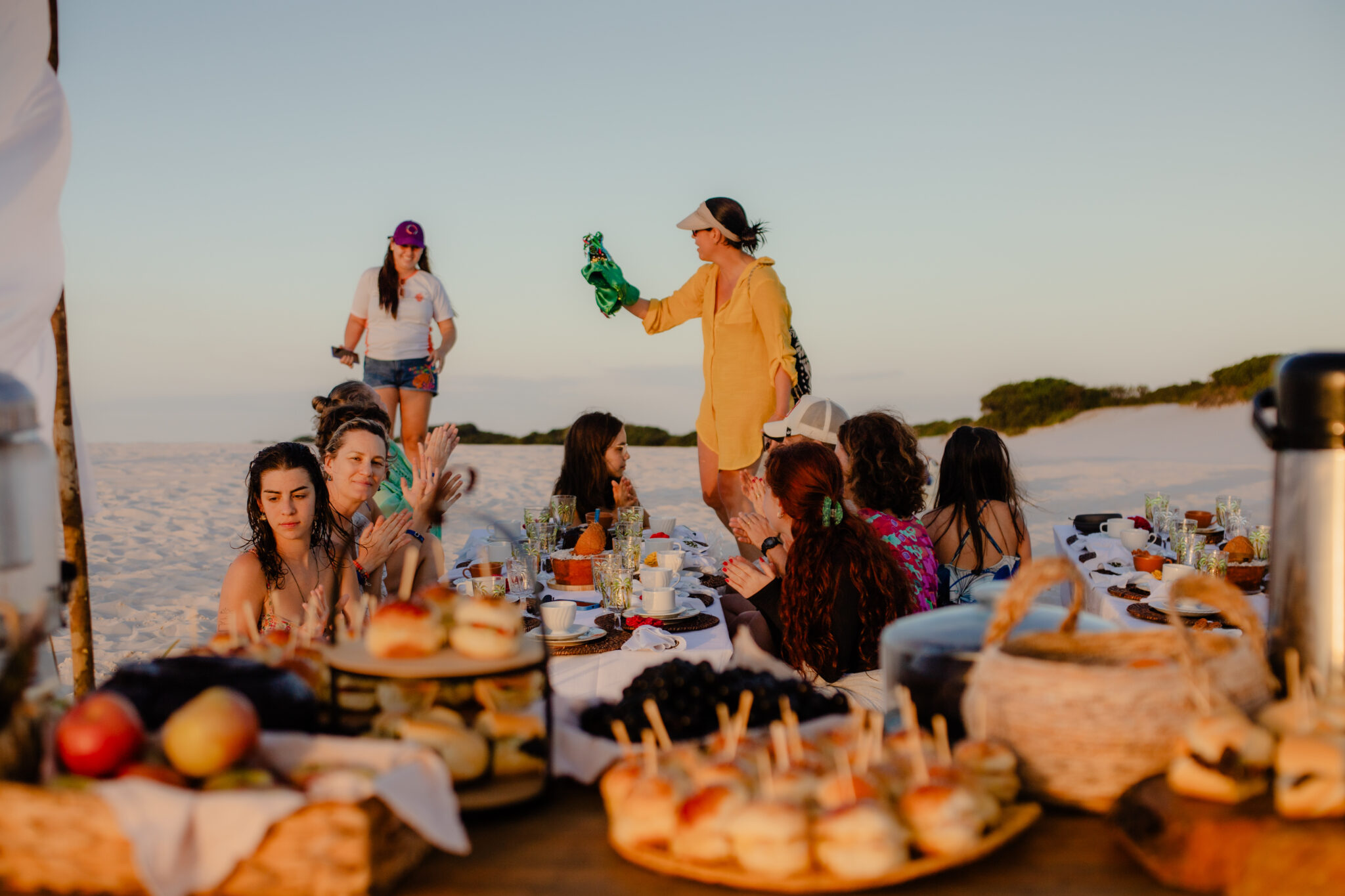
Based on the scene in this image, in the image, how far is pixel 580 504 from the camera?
229 inches

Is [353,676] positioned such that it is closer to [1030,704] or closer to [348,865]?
[348,865]

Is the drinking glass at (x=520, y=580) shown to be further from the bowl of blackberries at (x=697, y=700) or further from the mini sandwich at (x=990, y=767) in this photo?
the mini sandwich at (x=990, y=767)

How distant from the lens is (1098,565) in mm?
4395

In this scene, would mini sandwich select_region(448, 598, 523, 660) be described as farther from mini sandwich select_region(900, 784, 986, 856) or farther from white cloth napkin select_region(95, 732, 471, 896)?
mini sandwich select_region(900, 784, 986, 856)

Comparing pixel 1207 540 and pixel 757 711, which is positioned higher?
pixel 757 711

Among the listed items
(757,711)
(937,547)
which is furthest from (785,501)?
(757,711)

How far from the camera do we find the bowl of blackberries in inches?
54.3

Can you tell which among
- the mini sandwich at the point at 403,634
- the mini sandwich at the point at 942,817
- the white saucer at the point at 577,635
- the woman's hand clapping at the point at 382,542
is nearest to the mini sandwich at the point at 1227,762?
the mini sandwich at the point at 942,817

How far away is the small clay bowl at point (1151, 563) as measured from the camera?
417 centimetres

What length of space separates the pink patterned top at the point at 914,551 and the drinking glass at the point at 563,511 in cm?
203

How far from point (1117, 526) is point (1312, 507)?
4089mm

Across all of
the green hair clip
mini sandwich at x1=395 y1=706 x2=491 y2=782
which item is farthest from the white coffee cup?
mini sandwich at x1=395 y1=706 x2=491 y2=782

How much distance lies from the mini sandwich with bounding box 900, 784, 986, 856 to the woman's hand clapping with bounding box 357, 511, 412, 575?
3.03m

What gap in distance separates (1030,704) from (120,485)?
1675cm
